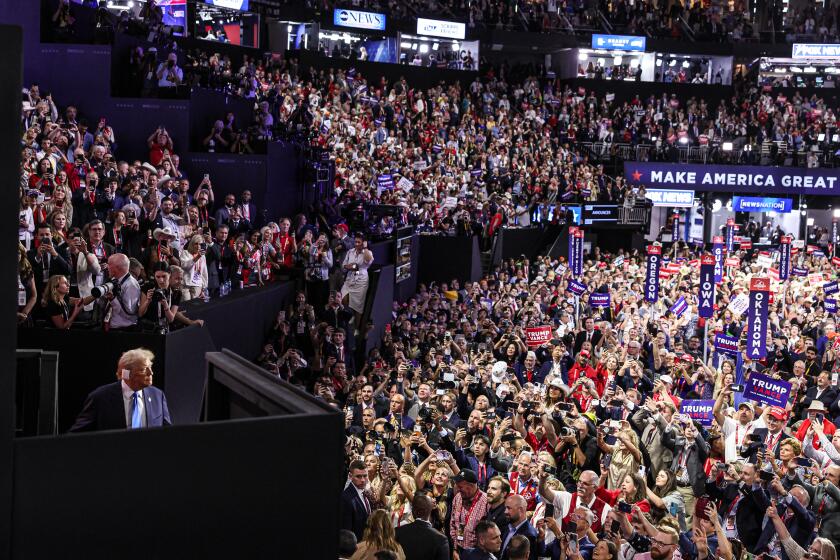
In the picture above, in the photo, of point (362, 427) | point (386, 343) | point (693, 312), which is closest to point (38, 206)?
point (362, 427)

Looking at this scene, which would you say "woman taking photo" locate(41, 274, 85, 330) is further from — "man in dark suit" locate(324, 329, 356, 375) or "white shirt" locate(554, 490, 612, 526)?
"man in dark suit" locate(324, 329, 356, 375)

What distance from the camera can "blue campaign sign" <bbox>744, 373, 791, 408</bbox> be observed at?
471 inches

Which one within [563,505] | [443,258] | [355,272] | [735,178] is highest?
[735,178]

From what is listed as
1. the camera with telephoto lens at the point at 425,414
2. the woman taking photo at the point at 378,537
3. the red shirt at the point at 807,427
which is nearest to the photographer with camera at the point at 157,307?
the camera with telephoto lens at the point at 425,414

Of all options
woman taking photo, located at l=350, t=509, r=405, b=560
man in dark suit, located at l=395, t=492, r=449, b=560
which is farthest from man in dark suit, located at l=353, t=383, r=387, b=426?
woman taking photo, located at l=350, t=509, r=405, b=560

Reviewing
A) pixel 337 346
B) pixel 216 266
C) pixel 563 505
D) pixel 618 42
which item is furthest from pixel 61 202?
pixel 618 42

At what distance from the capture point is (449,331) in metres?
17.7

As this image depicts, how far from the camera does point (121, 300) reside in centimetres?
955

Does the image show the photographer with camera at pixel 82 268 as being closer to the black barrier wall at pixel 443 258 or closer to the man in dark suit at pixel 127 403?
the man in dark suit at pixel 127 403

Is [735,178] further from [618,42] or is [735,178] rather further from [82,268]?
[82,268]

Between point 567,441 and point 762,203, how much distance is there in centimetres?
3459

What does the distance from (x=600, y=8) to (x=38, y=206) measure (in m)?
38.3

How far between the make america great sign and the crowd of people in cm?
2097

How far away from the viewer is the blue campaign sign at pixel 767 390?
1197 centimetres
